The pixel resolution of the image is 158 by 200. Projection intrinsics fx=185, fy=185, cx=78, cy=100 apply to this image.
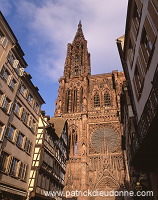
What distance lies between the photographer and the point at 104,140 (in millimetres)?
37219

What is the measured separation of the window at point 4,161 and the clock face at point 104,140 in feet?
85.5

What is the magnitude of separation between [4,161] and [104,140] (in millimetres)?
27491

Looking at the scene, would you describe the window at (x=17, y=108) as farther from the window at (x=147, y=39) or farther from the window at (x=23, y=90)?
the window at (x=147, y=39)

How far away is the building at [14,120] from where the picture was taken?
471 inches

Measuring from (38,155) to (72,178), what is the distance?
63.6 feet

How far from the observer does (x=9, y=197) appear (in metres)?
12.1

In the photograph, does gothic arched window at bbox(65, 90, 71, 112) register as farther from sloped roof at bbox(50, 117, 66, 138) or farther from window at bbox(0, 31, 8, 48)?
window at bbox(0, 31, 8, 48)

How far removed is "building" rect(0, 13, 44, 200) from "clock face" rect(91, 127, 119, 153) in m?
22.0

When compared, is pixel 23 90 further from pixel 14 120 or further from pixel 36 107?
pixel 14 120

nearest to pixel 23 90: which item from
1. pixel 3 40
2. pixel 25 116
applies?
pixel 25 116

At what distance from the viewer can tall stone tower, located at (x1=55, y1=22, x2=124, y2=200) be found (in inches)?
1303

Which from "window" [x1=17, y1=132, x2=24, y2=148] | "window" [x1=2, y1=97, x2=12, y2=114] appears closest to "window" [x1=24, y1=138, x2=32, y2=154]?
"window" [x1=17, y1=132, x2=24, y2=148]

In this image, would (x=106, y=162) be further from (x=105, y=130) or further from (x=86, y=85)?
(x=86, y=85)

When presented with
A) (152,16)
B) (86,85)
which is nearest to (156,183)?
(152,16)
